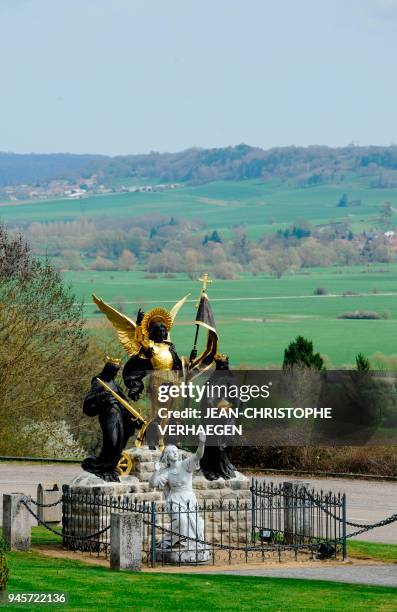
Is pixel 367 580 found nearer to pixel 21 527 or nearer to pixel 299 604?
pixel 299 604

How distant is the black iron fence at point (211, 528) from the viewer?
86.6 ft

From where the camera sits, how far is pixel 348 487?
38.9 meters

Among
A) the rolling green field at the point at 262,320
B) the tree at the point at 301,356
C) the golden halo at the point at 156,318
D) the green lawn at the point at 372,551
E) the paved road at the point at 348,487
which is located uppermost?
the golden halo at the point at 156,318

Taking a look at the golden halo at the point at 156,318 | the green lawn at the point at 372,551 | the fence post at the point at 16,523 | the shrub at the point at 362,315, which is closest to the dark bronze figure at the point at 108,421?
the golden halo at the point at 156,318

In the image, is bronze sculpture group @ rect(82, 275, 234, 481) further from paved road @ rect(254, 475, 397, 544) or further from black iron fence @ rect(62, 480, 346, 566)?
paved road @ rect(254, 475, 397, 544)

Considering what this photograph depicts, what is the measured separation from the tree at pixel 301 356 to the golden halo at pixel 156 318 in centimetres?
2240

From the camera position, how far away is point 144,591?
72.9 ft

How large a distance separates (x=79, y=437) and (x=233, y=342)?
68829mm

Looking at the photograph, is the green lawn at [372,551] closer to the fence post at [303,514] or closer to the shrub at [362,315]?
the fence post at [303,514]

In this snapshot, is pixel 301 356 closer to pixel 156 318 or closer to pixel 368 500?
pixel 368 500

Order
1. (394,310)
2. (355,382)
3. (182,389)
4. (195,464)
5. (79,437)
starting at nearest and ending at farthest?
(195,464) < (182,389) < (355,382) < (79,437) < (394,310)

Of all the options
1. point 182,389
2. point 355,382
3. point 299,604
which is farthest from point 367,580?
point 355,382

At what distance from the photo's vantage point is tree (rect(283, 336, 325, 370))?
2030 inches

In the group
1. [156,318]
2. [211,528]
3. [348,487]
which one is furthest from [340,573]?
[348,487]
